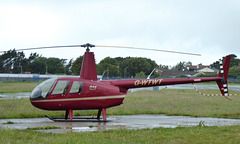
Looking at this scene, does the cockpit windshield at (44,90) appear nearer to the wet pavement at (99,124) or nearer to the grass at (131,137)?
the wet pavement at (99,124)

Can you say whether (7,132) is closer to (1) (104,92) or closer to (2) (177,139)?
(2) (177,139)

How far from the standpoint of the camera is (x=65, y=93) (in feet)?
48.7

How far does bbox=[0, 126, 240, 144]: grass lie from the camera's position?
28.5 ft

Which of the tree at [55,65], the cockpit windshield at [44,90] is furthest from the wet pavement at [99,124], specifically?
the tree at [55,65]

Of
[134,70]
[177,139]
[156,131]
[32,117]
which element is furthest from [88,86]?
[134,70]

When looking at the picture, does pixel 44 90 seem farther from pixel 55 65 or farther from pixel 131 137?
pixel 55 65

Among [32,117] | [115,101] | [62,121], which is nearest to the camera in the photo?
[62,121]

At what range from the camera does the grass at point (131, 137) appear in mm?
8695

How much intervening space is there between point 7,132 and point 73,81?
5528 millimetres

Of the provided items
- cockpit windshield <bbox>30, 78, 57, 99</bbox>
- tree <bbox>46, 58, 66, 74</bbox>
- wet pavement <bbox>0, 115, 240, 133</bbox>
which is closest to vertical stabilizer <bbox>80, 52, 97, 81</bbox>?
cockpit windshield <bbox>30, 78, 57, 99</bbox>

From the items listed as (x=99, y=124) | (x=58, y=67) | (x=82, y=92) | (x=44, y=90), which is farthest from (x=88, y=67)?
(x=58, y=67)

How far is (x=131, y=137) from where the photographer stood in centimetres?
966

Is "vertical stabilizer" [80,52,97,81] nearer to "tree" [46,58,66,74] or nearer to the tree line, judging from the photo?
the tree line

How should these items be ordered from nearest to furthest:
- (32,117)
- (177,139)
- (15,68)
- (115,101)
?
(177,139), (115,101), (32,117), (15,68)
